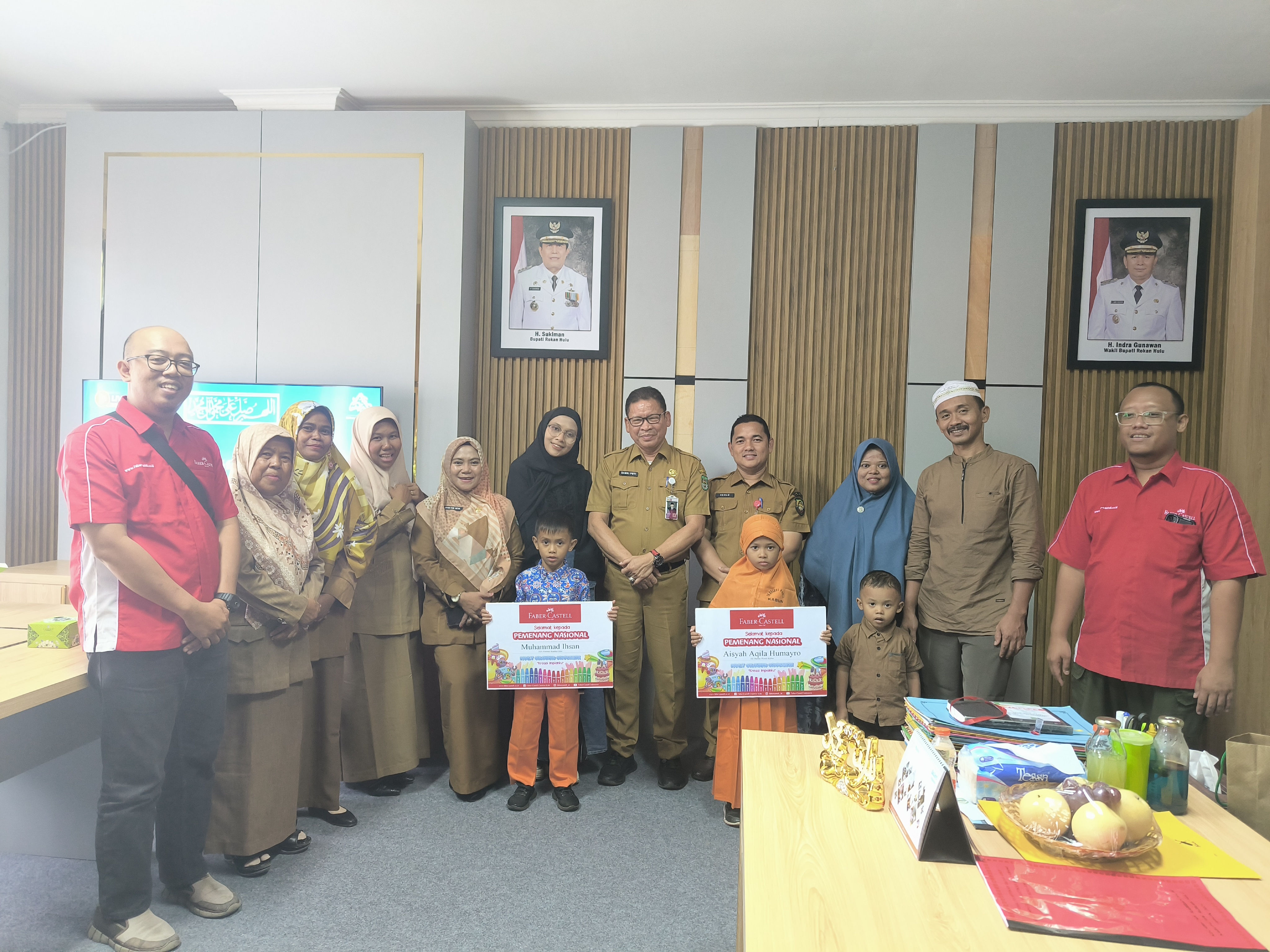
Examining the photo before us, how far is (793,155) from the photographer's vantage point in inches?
157

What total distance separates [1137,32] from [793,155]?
1.53m

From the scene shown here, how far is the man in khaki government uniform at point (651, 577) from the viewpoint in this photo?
3.30m

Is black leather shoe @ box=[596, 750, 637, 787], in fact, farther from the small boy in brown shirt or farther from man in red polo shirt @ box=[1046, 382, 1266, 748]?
man in red polo shirt @ box=[1046, 382, 1266, 748]

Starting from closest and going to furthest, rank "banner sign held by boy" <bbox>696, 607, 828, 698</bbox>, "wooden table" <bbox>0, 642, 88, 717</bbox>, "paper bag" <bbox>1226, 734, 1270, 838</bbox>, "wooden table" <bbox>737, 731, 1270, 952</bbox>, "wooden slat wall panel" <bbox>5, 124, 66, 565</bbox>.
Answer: "wooden table" <bbox>737, 731, 1270, 952</bbox>
"paper bag" <bbox>1226, 734, 1270, 838</bbox>
"wooden table" <bbox>0, 642, 88, 717</bbox>
"banner sign held by boy" <bbox>696, 607, 828, 698</bbox>
"wooden slat wall panel" <bbox>5, 124, 66, 565</bbox>

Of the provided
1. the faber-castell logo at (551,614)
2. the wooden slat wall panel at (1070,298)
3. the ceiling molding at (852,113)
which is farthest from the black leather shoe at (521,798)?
the ceiling molding at (852,113)

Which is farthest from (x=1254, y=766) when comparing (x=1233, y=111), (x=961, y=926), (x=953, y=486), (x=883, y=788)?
(x=1233, y=111)

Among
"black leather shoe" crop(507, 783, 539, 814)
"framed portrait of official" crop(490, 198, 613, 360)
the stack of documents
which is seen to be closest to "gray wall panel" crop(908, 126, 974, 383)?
"framed portrait of official" crop(490, 198, 613, 360)

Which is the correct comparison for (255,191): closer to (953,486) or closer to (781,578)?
(781,578)

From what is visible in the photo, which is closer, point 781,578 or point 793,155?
point 781,578

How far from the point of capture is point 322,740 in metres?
2.89

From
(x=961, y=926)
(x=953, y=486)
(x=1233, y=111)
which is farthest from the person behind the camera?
(x=1233, y=111)

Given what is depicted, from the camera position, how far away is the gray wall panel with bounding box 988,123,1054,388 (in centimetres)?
385

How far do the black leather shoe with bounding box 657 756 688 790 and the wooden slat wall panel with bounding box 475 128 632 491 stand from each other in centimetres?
157

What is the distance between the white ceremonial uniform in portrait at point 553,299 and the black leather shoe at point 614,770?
218 centimetres
